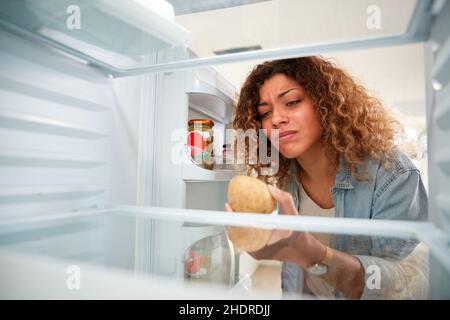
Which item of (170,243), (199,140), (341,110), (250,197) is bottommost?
(170,243)

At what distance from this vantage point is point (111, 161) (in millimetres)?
931

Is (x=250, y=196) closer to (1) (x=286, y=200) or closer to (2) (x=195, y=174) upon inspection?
(1) (x=286, y=200)

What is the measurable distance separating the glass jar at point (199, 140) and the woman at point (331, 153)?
0.19m

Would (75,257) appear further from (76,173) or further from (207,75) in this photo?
(207,75)

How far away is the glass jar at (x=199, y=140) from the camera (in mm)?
1286

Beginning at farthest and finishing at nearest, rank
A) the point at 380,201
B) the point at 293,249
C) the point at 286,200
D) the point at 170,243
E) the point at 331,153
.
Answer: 1. the point at 331,153
2. the point at 380,201
3. the point at 286,200
4. the point at 170,243
5. the point at 293,249

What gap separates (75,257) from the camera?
528mm

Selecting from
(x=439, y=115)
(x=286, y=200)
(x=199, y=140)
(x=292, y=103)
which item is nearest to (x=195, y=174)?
(x=199, y=140)

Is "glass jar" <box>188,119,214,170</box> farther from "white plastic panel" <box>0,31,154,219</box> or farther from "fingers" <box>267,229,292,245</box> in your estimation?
"fingers" <box>267,229,292,245</box>

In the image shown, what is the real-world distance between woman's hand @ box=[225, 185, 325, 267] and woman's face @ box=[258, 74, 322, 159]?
63 cm

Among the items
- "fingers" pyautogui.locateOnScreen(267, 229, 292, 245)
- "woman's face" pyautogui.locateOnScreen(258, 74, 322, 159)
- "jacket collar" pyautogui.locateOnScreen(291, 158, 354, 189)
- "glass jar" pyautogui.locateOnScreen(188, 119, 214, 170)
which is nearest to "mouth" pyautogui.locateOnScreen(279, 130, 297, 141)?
"woman's face" pyautogui.locateOnScreen(258, 74, 322, 159)

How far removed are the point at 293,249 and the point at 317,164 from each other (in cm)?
83

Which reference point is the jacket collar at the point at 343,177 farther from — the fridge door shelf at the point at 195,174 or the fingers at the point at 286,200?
the fridge door shelf at the point at 195,174

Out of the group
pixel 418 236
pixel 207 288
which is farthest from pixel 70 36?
pixel 418 236
